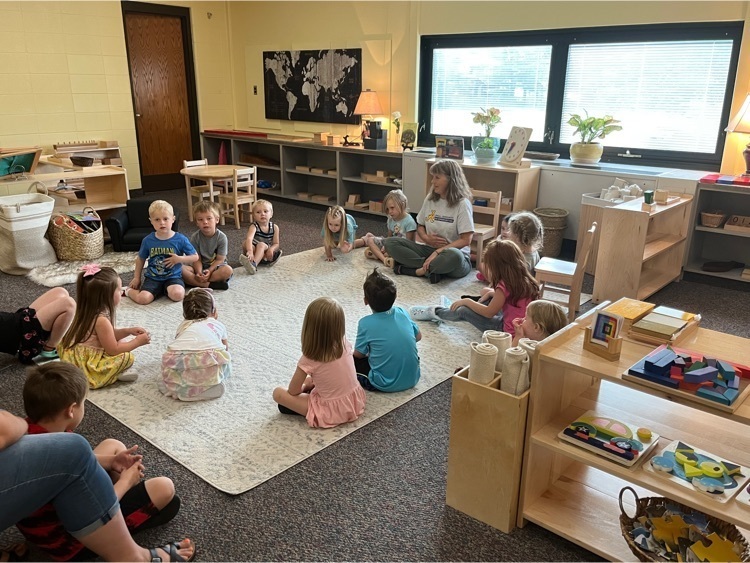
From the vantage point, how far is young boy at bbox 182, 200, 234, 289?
431 cm

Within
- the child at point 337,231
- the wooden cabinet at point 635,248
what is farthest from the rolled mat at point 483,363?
the child at point 337,231

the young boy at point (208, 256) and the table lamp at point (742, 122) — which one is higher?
the table lamp at point (742, 122)

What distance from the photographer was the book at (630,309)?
6.59 ft

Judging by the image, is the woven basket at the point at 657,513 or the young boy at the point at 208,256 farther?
the young boy at the point at 208,256

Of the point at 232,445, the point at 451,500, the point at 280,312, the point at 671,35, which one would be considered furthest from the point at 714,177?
the point at 232,445

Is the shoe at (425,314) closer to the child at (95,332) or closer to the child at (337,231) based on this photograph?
the child at (337,231)

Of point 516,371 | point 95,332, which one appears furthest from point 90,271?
point 516,371

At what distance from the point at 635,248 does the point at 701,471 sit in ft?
8.43

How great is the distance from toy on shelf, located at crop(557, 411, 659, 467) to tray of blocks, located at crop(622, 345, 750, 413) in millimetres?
241

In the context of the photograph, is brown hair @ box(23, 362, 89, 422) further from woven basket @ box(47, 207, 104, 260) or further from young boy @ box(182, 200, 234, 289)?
woven basket @ box(47, 207, 104, 260)

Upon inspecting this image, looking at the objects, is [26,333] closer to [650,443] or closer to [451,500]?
[451,500]

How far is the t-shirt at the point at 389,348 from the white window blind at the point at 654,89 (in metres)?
3.51

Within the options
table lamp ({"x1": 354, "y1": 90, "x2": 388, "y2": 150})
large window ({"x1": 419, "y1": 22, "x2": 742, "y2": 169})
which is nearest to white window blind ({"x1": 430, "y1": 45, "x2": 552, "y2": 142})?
large window ({"x1": 419, "y1": 22, "x2": 742, "y2": 169})

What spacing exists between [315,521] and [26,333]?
78.5 inches
